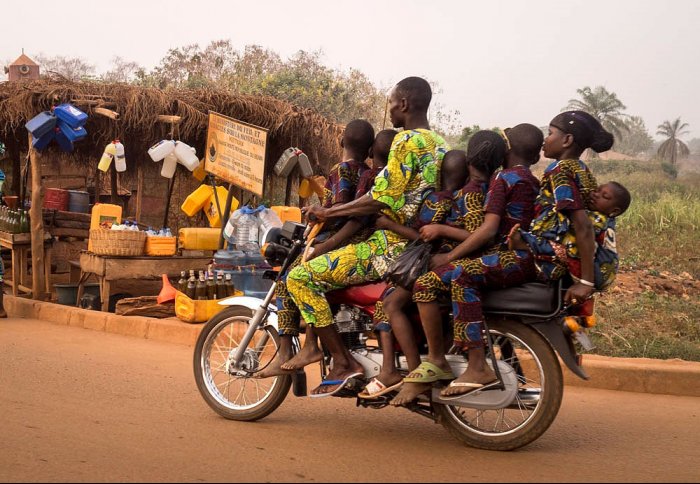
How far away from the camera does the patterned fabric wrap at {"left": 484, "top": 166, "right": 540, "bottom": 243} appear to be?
174 inches

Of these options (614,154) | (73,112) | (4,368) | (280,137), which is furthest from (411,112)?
(614,154)

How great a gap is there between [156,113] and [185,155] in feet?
2.25

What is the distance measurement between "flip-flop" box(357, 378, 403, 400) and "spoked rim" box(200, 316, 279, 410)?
0.78 metres

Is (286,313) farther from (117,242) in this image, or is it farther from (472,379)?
(117,242)

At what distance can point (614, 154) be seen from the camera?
58.8 metres

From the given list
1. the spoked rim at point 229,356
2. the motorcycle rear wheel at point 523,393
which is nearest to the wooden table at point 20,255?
the spoked rim at point 229,356

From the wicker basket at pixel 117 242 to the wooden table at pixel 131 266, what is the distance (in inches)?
3.0

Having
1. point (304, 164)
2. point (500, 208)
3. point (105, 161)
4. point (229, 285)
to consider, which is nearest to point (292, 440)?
point (500, 208)

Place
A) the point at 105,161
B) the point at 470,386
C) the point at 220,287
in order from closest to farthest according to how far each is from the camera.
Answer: the point at 470,386 < the point at 220,287 < the point at 105,161

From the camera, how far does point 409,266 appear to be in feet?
14.8

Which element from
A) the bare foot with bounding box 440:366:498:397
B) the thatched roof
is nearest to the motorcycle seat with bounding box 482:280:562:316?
the bare foot with bounding box 440:366:498:397

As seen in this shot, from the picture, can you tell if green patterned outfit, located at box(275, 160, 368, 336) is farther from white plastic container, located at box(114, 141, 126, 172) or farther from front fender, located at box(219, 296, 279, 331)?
white plastic container, located at box(114, 141, 126, 172)

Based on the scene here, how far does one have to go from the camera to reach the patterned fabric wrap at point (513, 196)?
4.43 m

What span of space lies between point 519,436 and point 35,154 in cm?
864
